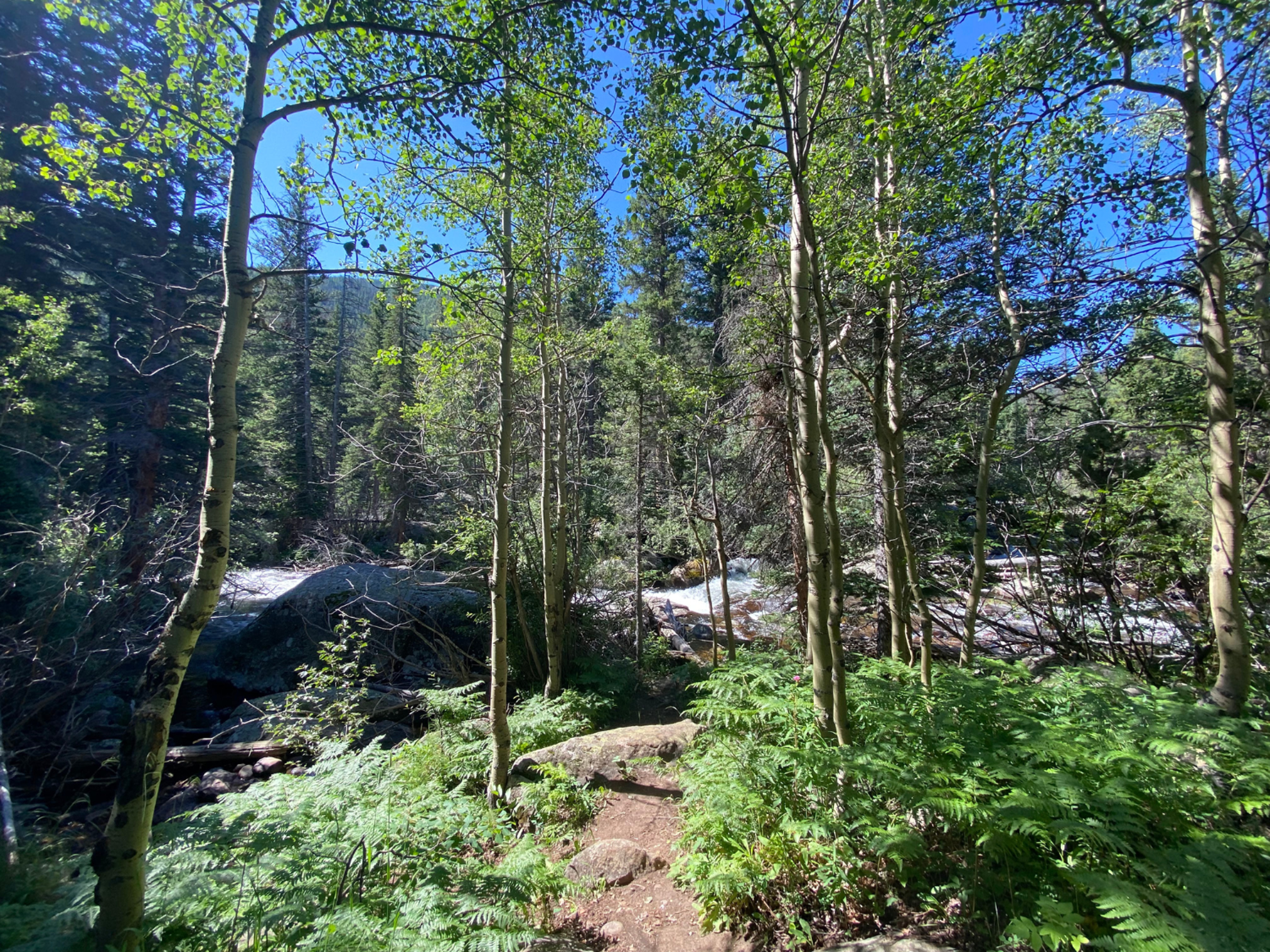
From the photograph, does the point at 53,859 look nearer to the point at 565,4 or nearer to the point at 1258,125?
the point at 565,4

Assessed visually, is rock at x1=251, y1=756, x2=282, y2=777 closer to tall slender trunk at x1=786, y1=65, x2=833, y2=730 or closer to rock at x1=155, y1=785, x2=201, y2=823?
rock at x1=155, y1=785, x2=201, y2=823

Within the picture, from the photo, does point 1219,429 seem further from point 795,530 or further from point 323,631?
point 323,631

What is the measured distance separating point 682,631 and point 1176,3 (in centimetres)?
1384

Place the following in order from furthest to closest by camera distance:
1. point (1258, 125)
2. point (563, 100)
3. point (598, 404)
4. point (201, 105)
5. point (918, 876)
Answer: point (598, 404) → point (1258, 125) → point (563, 100) → point (201, 105) → point (918, 876)

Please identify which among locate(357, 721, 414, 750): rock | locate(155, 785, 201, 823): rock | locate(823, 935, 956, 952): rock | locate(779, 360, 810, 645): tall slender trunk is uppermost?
locate(779, 360, 810, 645): tall slender trunk

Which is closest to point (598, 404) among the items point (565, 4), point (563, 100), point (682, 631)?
point (682, 631)

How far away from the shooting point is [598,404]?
20.7m

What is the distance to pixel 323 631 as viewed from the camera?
10.6 m

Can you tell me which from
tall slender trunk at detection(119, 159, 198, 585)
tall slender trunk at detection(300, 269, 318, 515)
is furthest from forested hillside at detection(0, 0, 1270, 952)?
tall slender trunk at detection(300, 269, 318, 515)

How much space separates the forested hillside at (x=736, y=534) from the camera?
2906 millimetres

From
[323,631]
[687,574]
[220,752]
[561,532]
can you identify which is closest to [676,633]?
[687,574]

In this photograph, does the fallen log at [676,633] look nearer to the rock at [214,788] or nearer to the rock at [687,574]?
the rock at [687,574]

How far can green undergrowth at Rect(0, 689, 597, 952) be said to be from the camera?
280 cm

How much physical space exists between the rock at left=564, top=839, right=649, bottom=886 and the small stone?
426 millimetres
